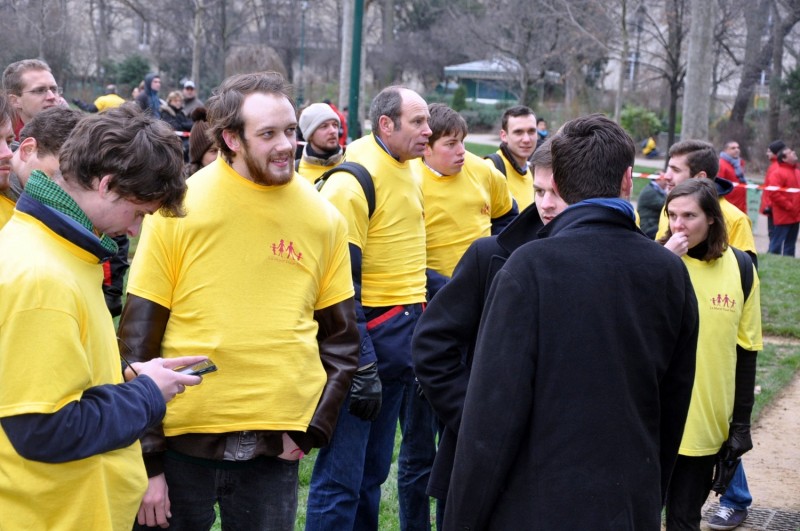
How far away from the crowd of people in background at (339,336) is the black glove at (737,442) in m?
0.01

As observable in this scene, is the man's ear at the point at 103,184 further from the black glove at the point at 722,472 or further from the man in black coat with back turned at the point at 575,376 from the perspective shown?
the black glove at the point at 722,472

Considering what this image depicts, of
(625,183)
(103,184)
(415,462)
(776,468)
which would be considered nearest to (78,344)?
(103,184)

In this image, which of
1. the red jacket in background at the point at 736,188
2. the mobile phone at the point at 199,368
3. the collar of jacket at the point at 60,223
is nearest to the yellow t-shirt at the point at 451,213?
the mobile phone at the point at 199,368

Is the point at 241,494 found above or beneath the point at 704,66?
beneath

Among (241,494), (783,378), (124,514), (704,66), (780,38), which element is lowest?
(783,378)

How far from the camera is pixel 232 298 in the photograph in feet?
10.8

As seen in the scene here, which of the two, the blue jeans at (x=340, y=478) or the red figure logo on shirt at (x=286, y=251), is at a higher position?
the red figure logo on shirt at (x=286, y=251)

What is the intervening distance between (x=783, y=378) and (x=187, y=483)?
6634mm

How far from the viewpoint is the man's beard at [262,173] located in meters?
3.39

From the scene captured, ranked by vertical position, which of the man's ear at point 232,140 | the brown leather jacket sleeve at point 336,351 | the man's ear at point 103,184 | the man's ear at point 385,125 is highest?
the man's ear at point 385,125

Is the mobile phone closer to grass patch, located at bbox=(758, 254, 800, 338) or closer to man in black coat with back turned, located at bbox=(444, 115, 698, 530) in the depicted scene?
man in black coat with back turned, located at bbox=(444, 115, 698, 530)

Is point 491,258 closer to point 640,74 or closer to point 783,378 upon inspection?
point 783,378

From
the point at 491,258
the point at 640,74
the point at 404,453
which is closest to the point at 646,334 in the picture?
the point at 491,258

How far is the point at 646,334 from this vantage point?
272cm
